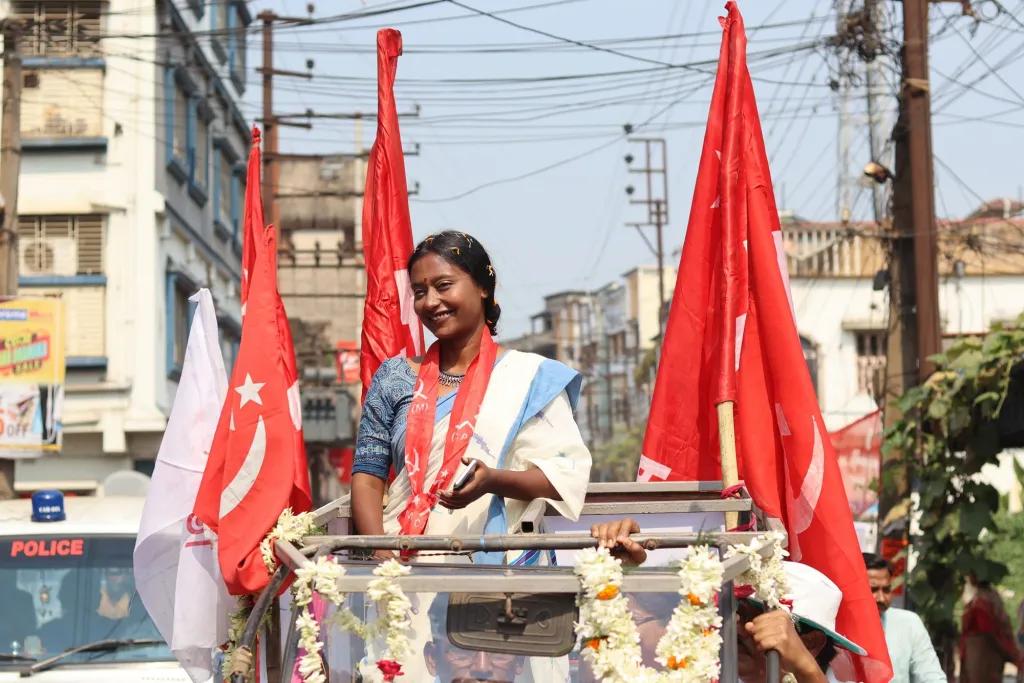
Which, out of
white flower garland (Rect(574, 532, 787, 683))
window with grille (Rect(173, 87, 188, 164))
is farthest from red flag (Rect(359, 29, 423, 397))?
window with grille (Rect(173, 87, 188, 164))

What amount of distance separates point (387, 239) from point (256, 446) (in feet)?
4.14

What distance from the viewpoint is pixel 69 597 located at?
262 inches

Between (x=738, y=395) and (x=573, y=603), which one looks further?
(x=738, y=395)

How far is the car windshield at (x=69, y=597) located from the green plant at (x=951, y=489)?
6.58 metres

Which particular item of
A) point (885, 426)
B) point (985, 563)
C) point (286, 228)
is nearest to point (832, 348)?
point (286, 228)

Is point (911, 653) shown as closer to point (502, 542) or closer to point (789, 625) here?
point (789, 625)

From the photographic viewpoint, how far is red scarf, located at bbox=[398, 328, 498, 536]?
3.88 meters

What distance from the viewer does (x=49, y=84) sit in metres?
23.5

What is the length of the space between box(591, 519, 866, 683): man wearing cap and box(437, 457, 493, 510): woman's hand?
1.10 feet

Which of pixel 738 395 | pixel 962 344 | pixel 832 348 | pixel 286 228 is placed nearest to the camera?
pixel 738 395

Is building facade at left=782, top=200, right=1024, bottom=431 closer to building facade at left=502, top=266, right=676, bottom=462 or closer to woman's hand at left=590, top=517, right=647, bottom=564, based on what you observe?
building facade at left=502, top=266, right=676, bottom=462

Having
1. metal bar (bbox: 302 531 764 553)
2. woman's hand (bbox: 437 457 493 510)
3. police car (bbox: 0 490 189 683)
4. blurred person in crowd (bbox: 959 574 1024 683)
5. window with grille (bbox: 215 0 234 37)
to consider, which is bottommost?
blurred person in crowd (bbox: 959 574 1024 683)

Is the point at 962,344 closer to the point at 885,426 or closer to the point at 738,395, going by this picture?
the point at 885,426

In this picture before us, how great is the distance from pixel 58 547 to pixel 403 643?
4.23 m
